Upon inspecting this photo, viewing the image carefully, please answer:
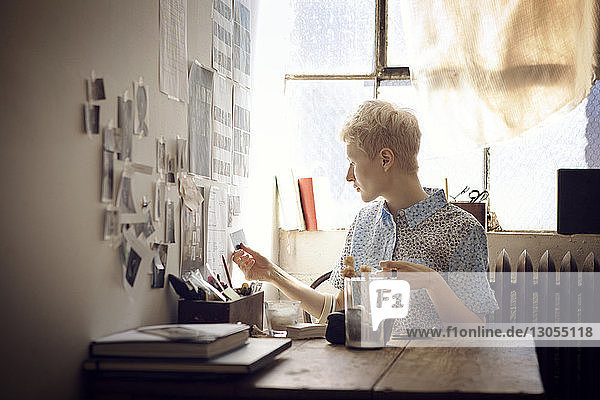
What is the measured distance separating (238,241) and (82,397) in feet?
3.73

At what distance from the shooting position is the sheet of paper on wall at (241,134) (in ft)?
7.76

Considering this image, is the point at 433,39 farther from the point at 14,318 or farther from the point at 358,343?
the point at 14,318

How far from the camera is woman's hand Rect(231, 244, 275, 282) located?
2.22 m

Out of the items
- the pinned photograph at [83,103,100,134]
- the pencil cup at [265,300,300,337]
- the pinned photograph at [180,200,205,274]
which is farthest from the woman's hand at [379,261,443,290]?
the pinned photograph at [83,103,100,134]

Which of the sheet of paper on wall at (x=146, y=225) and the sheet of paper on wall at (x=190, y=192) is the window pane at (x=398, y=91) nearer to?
the sheet of paper on wall at (x=190, y=192)

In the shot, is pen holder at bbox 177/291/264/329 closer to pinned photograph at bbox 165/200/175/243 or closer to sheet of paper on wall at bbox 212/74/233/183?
pinned photograph at bbox 165/200/175/243

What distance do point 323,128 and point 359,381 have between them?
2.28 m

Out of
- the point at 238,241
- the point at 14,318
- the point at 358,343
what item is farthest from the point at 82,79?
the point at 238,241

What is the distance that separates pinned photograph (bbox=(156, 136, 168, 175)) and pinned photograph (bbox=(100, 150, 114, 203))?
9.6 inches

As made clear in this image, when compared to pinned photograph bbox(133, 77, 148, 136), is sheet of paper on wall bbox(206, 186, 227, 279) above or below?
below

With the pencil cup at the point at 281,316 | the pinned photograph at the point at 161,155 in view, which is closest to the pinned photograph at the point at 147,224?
the pinned photograph at the point at 161,155

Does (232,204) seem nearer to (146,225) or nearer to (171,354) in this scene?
(146,225)

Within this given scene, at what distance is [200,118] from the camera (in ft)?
6.42

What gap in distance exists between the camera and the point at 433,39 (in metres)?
3.18
